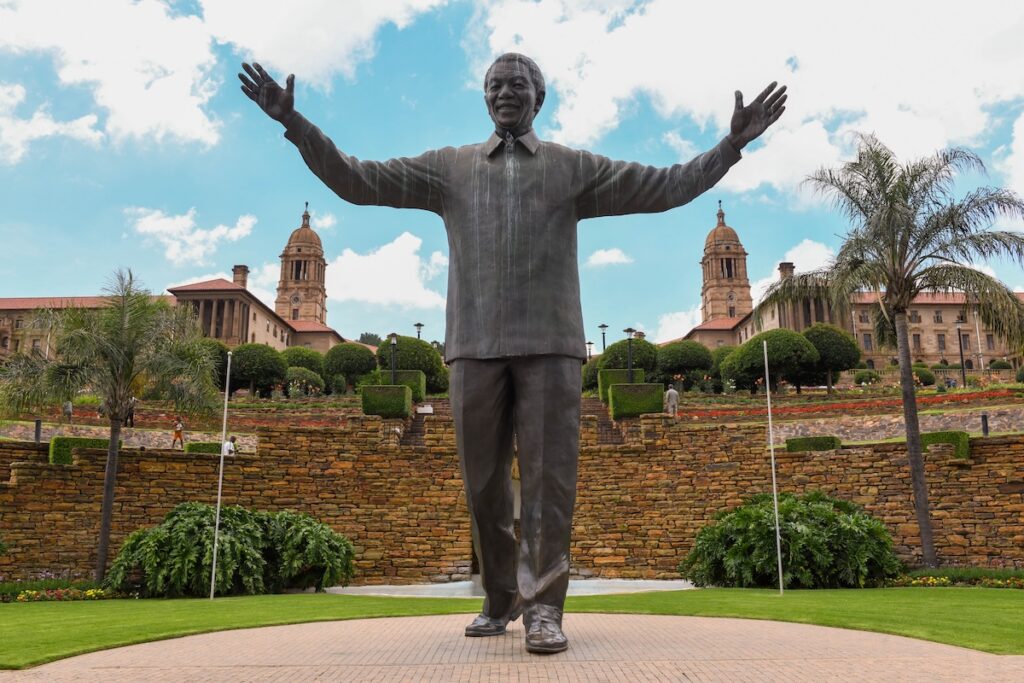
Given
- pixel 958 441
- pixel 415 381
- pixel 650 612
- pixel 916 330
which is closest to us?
pixel 650 612

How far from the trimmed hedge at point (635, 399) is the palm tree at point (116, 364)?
13949 mm

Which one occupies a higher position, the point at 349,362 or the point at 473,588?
the point at 349,362

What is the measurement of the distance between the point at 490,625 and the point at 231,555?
9.87m

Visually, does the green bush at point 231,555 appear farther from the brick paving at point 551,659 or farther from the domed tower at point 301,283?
the domed tower at point 301,283

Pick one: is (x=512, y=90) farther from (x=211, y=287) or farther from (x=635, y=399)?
(x=211, y=287)

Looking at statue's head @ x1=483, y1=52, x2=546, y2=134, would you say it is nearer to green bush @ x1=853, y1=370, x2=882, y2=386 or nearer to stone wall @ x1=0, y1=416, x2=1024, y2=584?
stone wall @ x1=0, y1=416, x2=1024, y2=584

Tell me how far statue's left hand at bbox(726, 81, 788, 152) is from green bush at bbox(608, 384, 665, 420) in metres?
21.3

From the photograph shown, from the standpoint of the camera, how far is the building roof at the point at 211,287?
75000mm

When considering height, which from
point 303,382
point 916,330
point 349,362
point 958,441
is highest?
point 916,330

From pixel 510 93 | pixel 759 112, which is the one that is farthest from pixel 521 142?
pixel 759 112

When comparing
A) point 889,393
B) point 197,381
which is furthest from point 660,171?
point 889,393

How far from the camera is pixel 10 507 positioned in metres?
14.8

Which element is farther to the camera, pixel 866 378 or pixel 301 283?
pixel 301 283

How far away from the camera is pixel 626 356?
135 feet
